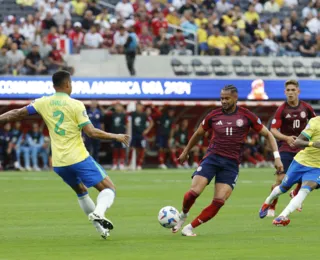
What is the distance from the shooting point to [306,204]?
1911 centimetres

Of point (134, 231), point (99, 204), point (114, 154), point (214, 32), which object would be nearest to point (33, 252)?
point (99, 204)

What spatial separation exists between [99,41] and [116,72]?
125 centimetres

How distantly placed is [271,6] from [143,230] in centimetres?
2688

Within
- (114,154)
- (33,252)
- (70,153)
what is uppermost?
(70,153)

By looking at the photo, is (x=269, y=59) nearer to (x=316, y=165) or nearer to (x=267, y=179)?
(x=267, y=179)

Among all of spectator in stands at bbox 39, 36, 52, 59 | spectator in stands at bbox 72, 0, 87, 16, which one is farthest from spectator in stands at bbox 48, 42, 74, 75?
spectator in stands at bbox 72, 0, 87, 16

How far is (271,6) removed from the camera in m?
39.6

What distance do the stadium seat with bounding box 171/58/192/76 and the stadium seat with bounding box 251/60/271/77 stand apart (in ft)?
8.77

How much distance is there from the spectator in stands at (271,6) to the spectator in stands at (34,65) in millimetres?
11430

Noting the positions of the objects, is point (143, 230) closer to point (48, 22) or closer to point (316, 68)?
point (48, 22)

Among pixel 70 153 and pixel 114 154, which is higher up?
pixel 70 153

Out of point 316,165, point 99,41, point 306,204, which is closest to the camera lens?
point 316,165

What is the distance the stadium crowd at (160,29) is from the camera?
104ft

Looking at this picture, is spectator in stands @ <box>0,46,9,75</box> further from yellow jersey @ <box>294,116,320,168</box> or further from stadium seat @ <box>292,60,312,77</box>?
yellow jersey @ <box>294,116,320,168</box>
